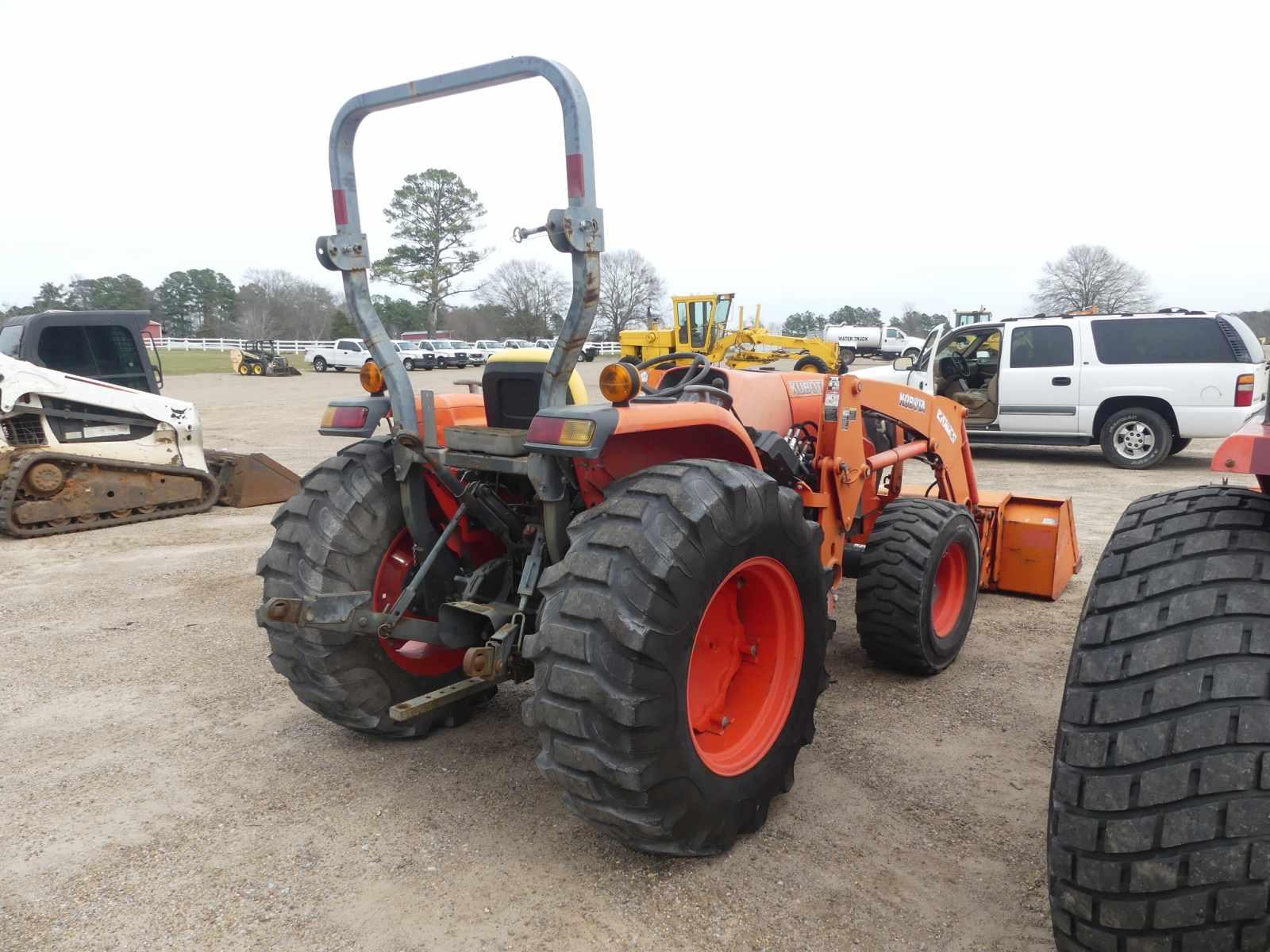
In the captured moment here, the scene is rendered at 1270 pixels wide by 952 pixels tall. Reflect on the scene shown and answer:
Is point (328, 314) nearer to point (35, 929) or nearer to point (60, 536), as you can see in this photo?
point (60, 536)

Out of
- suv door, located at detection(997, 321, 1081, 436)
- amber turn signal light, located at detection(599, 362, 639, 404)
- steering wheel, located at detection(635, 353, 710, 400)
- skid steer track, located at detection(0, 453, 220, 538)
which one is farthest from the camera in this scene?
suv door, located at detection(997, 321, 1081, 436)

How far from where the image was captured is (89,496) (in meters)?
8.30

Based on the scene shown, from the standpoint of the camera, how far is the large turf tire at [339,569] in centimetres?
332

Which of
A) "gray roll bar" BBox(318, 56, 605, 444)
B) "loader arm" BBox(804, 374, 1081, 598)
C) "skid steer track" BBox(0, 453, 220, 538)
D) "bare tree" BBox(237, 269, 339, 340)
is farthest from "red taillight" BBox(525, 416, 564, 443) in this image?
"bare tree" BBox(237, 269, 339, 340)

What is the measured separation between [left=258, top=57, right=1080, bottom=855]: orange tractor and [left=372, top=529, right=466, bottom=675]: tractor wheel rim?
1cm

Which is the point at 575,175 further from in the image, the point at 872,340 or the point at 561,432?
the point at 872,340

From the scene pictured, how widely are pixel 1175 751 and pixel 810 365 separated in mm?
3341

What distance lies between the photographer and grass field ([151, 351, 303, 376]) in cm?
3825

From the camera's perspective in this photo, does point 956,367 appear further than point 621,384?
Yes

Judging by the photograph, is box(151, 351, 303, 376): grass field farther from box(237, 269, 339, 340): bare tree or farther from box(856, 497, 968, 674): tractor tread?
box(856, 497, 968, 674): tractor tread

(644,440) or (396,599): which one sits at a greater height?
(644,440)

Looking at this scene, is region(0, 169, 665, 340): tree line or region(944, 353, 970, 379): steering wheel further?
region(0, 169, 665, 340): tree line

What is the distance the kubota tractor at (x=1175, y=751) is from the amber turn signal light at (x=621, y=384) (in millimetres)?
1520

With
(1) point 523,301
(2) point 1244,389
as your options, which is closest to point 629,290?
(1) point 523,301
